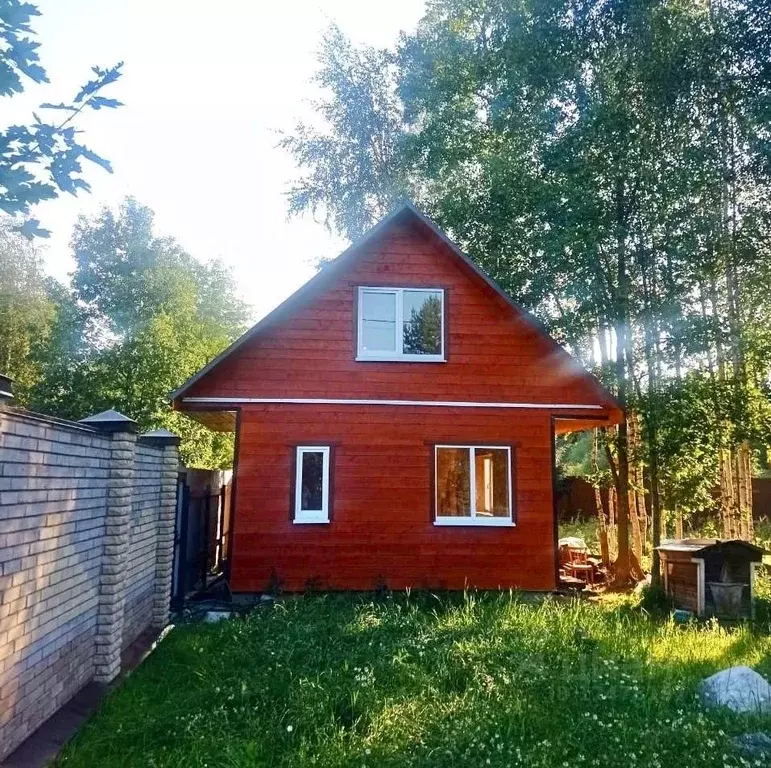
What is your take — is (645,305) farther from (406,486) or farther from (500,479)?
(406,486)

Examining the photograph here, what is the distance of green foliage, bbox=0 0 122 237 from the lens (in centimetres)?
401

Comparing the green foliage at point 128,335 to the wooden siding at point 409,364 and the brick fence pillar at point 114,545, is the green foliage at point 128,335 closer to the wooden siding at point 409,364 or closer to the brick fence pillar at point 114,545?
the wooden siding at point 409,364

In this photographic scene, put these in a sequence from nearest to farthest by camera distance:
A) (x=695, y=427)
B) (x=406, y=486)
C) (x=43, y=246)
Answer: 1. (x=406, y=486)
2. (x=695, y=427)
3. (x=43, y=246)

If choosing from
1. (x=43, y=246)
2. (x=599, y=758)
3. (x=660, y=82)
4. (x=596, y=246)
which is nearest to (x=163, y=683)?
(x=599, y=758)

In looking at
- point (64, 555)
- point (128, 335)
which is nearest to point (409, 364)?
point (64, 555)

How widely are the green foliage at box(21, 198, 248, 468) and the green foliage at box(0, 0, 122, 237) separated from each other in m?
17.7

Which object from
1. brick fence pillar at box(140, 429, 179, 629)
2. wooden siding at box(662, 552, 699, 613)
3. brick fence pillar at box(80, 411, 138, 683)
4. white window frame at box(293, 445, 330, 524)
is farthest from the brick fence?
wooden siding at box(662, 552, 699, 613)

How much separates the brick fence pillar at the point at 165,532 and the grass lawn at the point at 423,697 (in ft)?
2.49

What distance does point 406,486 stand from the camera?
1106 cm

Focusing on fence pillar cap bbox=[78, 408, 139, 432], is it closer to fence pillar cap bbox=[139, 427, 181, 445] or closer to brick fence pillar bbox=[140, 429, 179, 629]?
fence pillar cap bbox=[139, 427, 181, 445]

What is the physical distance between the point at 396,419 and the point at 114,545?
590 cm

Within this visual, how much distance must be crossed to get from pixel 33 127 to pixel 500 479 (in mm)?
9194

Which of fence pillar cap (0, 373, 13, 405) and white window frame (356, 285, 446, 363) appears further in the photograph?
white window frame (356, 285, 446, 363)

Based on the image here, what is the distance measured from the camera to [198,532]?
11.2 metres
